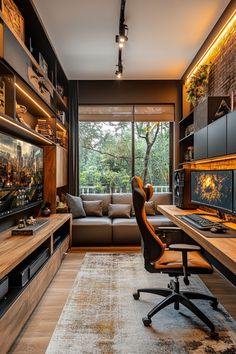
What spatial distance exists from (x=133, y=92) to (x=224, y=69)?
226 cm

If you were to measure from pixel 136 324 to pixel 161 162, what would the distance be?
3.78m

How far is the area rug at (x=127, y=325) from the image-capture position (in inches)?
75.7

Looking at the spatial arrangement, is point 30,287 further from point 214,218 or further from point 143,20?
point 143,20

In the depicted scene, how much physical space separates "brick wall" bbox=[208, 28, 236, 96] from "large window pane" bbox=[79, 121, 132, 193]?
2.16m

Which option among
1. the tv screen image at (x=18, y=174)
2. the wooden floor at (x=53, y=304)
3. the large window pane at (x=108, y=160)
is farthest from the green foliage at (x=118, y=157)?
the wooden floor at (x=53, y=304)

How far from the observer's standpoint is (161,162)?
5637 millimetres

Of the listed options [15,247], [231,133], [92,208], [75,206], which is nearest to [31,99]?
[15,247]

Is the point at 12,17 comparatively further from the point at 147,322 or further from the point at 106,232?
the point at 106,232

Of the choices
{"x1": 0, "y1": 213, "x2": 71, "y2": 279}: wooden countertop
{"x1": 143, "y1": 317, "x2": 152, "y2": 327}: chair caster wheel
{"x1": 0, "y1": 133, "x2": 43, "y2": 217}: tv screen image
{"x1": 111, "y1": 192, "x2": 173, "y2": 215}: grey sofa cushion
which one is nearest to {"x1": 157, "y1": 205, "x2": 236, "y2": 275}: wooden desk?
{"x1": 143, "y1": 317, "x2": 152, "y2": 327}: chair caster wheel

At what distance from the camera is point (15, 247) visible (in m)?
2.15

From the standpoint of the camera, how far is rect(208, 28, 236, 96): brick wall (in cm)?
315

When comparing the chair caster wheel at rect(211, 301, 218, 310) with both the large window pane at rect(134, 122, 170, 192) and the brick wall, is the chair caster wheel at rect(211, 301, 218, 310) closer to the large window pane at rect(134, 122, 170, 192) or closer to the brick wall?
the brick wall

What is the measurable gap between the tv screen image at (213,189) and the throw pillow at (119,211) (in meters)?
1.46

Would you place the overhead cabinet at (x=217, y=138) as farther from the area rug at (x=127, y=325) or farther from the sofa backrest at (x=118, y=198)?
the sofa backrest at (x=118, y=198)
